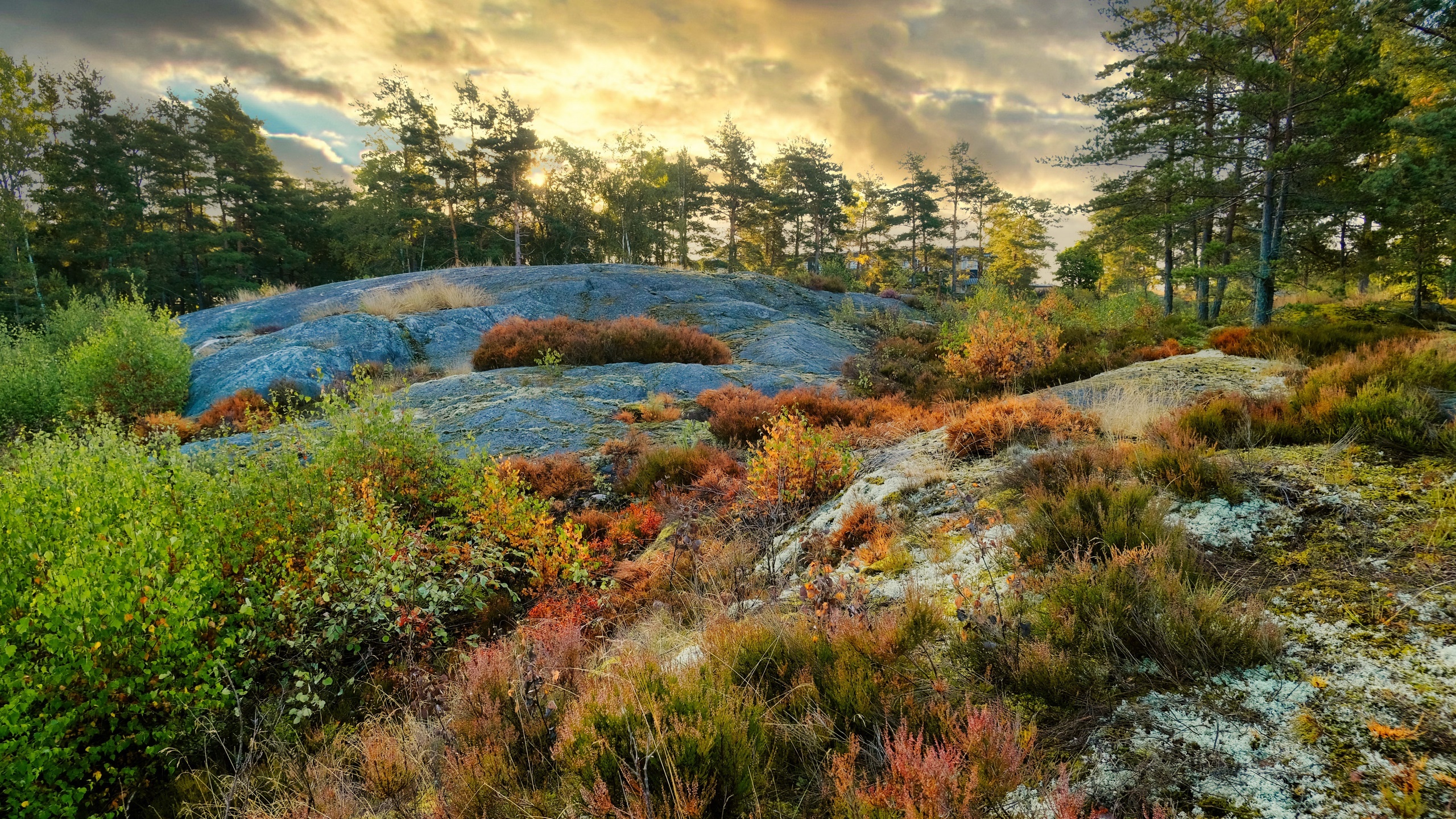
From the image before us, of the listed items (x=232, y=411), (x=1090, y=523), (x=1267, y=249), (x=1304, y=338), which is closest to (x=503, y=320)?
(x=232, y=411)

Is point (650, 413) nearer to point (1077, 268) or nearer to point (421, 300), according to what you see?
point (421, 300)

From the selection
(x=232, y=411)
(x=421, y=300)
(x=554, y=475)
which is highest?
(x=421, y=300)

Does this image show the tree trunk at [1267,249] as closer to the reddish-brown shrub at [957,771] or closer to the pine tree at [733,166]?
the reddish-brown shrub at [957,771]

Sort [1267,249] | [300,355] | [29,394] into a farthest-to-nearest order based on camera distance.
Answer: [1267,249], [300,355], [29,394]

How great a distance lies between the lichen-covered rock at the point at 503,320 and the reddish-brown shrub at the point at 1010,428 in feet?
17.6

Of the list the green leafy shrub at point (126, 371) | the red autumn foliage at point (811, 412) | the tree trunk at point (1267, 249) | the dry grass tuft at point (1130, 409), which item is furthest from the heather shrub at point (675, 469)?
the tree trunk at point (1267, 249)

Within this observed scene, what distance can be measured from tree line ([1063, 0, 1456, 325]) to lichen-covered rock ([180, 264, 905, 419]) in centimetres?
956

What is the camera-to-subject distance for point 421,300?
16219mm

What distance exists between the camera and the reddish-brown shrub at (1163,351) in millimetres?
9250

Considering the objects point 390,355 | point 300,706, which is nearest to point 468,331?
point 390,355

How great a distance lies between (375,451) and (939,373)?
9.96 metres

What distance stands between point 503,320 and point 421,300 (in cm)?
259

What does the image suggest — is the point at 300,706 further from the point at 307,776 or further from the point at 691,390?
the point at 691,390

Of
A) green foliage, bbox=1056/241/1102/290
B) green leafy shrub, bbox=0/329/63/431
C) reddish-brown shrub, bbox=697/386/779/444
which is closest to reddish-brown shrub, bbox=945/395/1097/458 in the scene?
reddish-brown shrub, bbox=697/386/779/444
